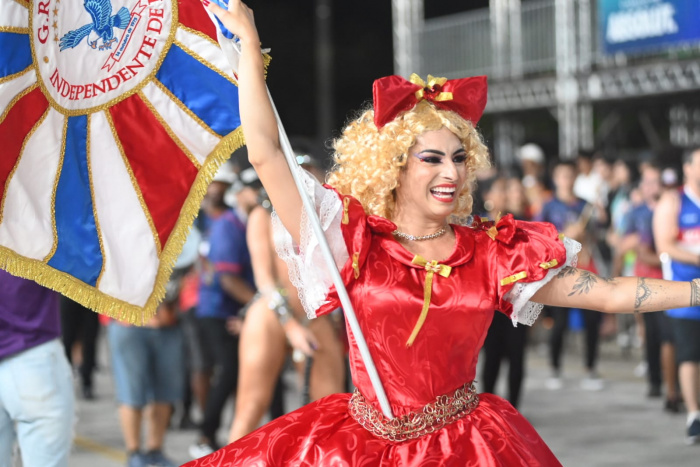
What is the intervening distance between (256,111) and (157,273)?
3.36ft

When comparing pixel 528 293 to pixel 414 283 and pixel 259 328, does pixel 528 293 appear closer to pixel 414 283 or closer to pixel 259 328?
pixel 414 283

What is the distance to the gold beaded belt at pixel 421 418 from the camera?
9.65 feet

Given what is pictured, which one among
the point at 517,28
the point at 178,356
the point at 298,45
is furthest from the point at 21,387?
the point at 298,45

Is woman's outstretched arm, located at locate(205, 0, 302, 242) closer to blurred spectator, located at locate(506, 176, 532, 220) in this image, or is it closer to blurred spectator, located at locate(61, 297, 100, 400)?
blurred spectator, located at locate(506, 176, 532, 220)

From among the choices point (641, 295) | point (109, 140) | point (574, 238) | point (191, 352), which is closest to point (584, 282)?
point (641, 295)

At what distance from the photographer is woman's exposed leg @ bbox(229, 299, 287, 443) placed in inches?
204

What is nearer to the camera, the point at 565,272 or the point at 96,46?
the point at 565,272

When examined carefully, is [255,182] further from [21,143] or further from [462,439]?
[462,439]

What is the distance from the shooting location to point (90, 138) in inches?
138

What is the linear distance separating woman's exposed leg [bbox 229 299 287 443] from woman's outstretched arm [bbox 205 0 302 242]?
243 centimetres

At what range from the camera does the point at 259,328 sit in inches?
207

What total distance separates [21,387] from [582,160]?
9.36 m

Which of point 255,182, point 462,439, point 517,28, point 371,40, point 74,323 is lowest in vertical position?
point 74,323

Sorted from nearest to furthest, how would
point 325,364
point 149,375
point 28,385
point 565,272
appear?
point 565,272 < point 28,385 < point 325,364 < point 149,375
